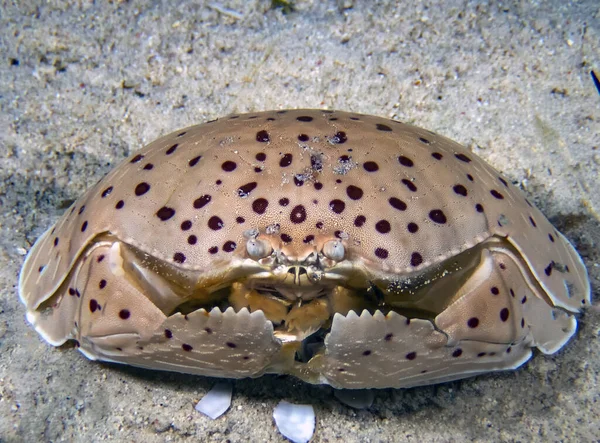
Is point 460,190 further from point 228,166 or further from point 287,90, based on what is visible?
point 287,90

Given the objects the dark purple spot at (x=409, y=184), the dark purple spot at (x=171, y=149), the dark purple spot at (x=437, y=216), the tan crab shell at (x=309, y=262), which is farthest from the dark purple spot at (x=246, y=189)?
the dark purple spot at (x=437, y=216)

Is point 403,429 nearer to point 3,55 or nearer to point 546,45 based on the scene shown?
point 546,45

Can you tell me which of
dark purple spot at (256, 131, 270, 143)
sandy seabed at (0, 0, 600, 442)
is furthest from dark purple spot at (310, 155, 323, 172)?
sandy seabed at (0, 0, 600, 442)

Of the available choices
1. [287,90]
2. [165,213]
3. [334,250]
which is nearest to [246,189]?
[165,213]

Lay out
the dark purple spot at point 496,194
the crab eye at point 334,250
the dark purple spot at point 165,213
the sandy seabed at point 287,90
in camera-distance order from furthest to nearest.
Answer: the sandy seabed at point 287,90 < the dark purple spot at point 496,194 < the dark purple spot at point 165,213 < the crab eye at point 334,250

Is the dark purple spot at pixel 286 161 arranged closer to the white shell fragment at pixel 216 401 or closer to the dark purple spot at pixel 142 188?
the dark purple spot at pixel 142 188

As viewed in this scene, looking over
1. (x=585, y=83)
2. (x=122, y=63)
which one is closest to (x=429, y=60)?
(x=585, y=83)

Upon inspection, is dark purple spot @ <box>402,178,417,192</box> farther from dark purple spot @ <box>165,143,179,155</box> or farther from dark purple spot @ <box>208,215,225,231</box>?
dark purple spot @ <box>165,143,179,155</box>
